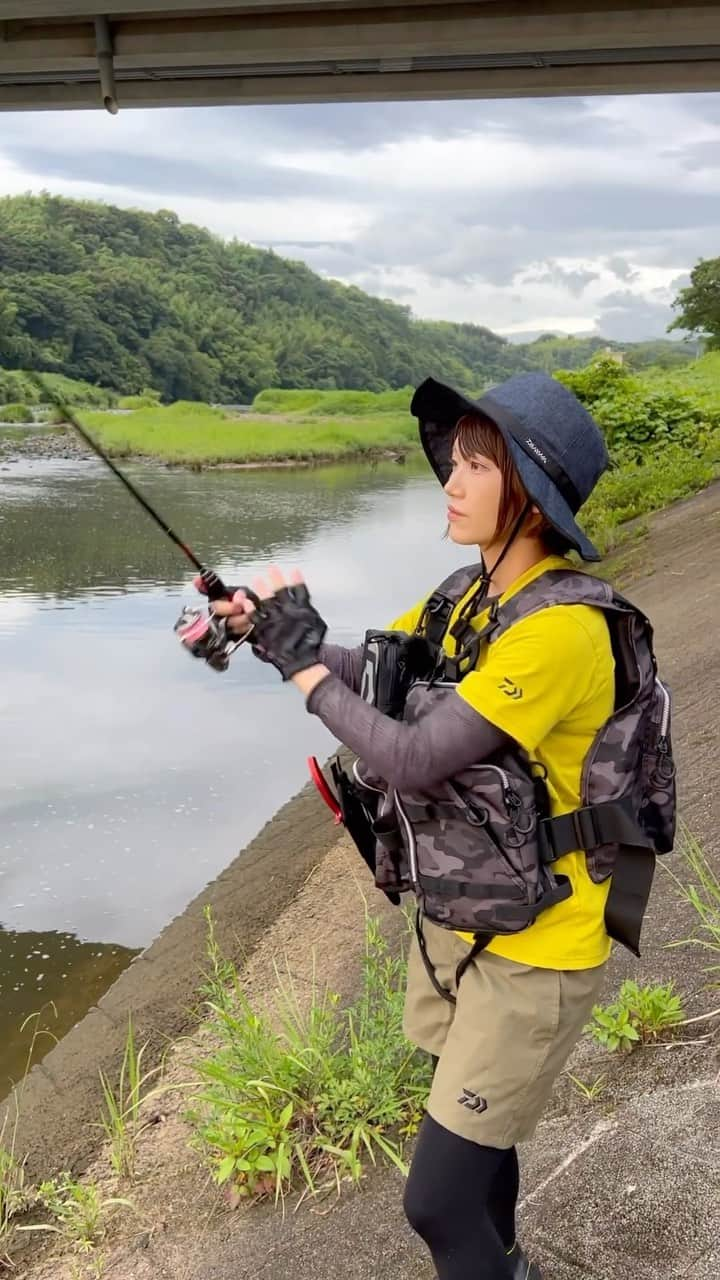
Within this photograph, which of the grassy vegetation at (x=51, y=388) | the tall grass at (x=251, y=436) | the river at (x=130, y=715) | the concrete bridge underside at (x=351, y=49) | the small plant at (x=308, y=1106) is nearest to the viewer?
the grassy vegetation at (x=51, y=388)

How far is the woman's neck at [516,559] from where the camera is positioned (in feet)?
5.73

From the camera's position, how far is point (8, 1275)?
3.03 m

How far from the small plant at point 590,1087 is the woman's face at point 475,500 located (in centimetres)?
169

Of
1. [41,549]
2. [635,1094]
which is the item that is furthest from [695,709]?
[41,549]

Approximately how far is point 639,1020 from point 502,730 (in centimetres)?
173

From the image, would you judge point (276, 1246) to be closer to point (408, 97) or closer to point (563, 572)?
point (563, 572)

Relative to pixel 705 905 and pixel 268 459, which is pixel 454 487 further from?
pixel 268 459

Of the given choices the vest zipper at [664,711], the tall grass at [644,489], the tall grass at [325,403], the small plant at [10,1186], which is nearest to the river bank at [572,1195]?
the small plant at [10,1186]

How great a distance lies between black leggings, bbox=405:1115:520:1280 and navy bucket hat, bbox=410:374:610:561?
3.11ft

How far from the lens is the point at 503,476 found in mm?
1712

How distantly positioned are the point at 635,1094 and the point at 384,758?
165cm

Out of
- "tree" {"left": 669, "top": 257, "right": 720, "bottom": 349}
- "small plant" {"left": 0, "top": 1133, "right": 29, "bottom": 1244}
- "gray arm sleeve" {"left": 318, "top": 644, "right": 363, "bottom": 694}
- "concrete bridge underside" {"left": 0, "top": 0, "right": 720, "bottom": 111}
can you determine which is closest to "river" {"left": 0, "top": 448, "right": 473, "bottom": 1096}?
"gray arm sleeve" {"left": 318, "top": 644, "right": 363, "bottom": 694}

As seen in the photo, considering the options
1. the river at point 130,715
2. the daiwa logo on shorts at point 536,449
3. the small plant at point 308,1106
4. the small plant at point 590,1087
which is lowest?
the river at point 130,715

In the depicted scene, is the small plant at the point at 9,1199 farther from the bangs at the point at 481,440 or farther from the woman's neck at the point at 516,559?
the bangs at the point at 481,440
